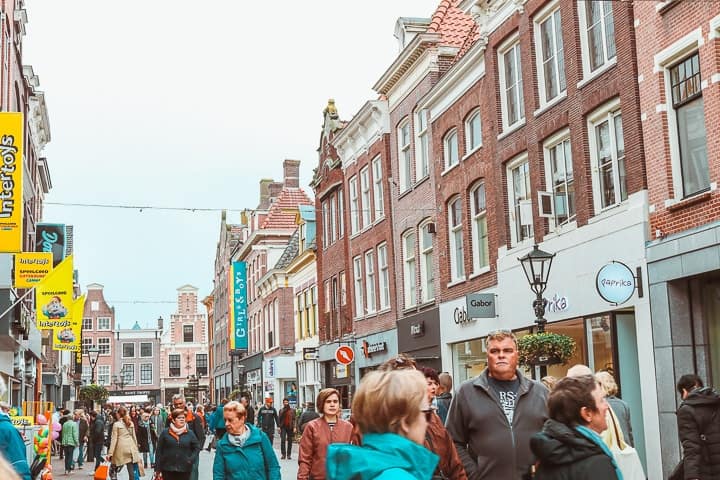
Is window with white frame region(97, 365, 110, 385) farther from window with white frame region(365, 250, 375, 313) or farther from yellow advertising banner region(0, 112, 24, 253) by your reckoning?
yellow advertising banner region(0, 112, 24, 253)

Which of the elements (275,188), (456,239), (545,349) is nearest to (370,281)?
(456,239)

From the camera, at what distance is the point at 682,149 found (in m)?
15.1

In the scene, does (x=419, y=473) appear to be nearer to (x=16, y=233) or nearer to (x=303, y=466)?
(x=303, y=466)

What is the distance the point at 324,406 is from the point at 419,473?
562 centimetres

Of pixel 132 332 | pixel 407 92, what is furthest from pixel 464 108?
pixel 132 332

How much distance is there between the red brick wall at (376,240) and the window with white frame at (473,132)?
6.25m

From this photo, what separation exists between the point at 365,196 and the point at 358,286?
10.2 feet

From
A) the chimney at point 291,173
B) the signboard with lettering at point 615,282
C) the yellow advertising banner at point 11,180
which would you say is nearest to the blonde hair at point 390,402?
the signboard with lettering at point 615,282

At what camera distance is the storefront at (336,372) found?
34.0m

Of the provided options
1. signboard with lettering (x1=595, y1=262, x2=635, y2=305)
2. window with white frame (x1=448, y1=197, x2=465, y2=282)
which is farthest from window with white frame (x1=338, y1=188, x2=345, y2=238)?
signboard with lettering (x1=595, y1=262, x2=635, y2=305)

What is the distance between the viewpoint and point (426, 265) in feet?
89.9

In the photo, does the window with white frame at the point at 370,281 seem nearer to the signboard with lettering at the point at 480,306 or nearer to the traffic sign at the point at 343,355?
the traffic sign at the point at 343,355

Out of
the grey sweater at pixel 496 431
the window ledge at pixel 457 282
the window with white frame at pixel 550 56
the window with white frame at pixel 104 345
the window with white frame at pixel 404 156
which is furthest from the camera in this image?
the window with white frame at pixel 104 345

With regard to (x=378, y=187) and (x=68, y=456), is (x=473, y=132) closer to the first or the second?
(x=378, y=187)
